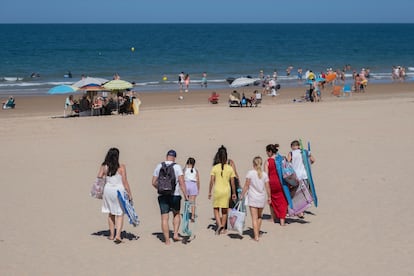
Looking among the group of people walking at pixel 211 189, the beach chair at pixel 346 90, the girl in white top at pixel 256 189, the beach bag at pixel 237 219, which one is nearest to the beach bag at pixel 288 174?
the group of people walking at pixel 211 189

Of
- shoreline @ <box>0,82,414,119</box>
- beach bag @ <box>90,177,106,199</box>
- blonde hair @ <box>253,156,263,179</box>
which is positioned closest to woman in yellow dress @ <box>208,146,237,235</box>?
blonde hair @ <box>253,156,263,179</box>

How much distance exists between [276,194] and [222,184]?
1.12 m

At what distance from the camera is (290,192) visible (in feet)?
36.7

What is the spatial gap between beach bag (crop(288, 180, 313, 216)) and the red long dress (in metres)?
0.22

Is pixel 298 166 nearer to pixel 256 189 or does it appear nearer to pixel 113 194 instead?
pixel 256 189

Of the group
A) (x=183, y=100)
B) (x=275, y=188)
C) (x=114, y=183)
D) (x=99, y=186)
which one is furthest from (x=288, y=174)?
(x=183, y=100)

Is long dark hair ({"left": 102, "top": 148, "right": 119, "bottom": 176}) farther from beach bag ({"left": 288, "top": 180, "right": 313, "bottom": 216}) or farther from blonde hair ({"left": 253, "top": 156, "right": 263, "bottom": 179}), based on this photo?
beach bag ({"left": 288, "top": 180, "right": 313, "bottom": 216})

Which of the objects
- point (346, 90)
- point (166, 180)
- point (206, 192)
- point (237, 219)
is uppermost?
point (346, 90)

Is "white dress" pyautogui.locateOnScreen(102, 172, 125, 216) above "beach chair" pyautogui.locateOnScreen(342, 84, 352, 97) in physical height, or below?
below

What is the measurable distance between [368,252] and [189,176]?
2850mm

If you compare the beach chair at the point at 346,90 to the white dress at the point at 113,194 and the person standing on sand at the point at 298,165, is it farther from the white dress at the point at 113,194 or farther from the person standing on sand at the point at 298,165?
the white dress at the point at 113,194

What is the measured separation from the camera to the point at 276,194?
11.0 m

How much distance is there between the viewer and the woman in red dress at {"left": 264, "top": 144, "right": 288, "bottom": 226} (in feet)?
35.5

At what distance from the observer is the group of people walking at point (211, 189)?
9773 millimetres
